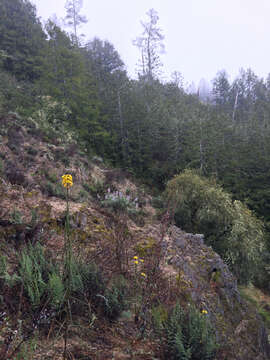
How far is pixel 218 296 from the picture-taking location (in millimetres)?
3828

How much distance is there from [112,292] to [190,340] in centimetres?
86

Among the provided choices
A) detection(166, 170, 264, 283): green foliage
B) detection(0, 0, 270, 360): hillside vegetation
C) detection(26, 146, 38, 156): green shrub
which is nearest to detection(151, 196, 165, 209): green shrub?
detection(0, 0, 270, 360): hillside vegetation

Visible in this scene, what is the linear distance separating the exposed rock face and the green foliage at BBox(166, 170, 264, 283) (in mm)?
3535

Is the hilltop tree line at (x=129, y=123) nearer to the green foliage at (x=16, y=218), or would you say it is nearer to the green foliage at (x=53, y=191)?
the green foliage at (x=53, y=191)

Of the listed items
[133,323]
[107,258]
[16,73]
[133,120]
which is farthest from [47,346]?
[16,73]

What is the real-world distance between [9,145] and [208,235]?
7987 mm

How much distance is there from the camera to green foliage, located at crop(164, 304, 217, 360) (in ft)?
5.85

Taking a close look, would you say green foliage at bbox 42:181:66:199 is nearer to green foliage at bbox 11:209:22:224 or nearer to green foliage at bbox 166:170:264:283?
green foliage at bbox 11:209:22:224

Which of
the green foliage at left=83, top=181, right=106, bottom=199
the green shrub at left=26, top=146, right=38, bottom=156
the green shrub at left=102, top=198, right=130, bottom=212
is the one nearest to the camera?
the green shrub at left=102, top=198, right=130, bottom=212

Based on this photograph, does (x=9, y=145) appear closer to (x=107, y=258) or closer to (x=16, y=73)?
(x=107, y=258)

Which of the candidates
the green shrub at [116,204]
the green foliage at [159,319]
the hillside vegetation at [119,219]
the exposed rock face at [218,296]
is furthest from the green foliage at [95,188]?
the green foliage at [159,319]

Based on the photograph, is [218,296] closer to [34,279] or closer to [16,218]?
[34,279]

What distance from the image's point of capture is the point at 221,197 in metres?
8.95

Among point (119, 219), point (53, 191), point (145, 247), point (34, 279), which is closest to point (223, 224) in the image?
point (145, 247)
